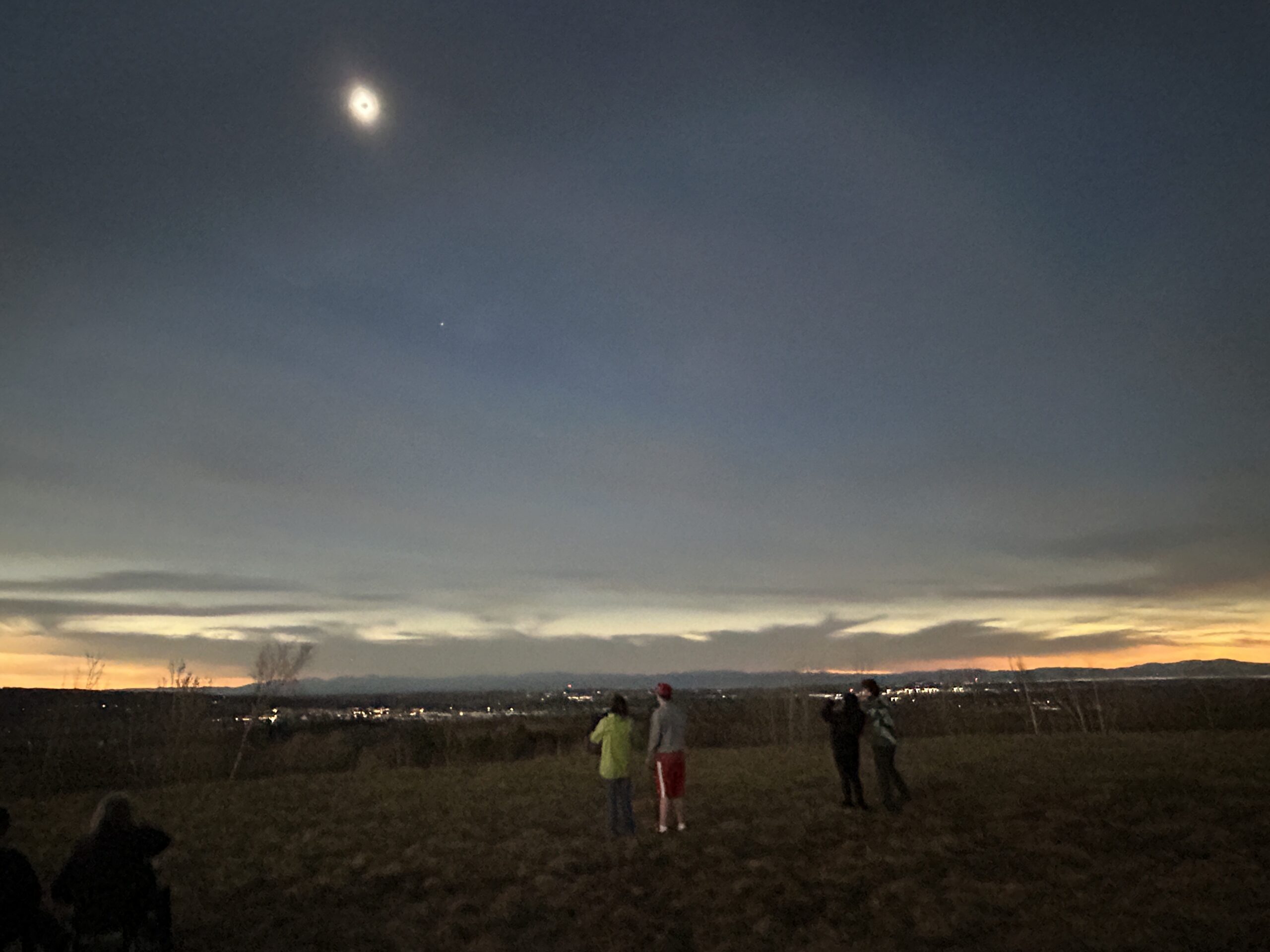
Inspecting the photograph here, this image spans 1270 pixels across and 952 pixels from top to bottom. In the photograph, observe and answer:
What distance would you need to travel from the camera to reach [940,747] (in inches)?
1077

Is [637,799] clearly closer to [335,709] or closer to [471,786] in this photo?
→ [471,786]

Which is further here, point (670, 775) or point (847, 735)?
point (847, 735)

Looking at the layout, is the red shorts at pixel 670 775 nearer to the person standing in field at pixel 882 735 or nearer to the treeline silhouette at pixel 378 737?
the person standing in field at pixel 882 735

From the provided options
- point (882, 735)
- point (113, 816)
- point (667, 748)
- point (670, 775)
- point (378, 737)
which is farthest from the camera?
point (378, 737)

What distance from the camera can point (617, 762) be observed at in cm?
1252

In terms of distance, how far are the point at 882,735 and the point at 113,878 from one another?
10.8m

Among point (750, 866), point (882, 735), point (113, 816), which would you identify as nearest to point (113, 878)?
point (113, 816)

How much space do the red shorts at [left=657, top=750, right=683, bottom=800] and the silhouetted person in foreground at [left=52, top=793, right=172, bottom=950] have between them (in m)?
7.21

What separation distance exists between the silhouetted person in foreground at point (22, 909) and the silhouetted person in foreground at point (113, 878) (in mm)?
146

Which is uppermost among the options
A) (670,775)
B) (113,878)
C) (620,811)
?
(670,775)

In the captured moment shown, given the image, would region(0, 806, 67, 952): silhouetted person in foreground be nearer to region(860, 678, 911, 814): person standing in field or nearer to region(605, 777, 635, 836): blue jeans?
region(605, 777, 635, 836): blue jeans

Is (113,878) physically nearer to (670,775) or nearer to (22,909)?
(22,909)

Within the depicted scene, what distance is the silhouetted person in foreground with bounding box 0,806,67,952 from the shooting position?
6.28 meters

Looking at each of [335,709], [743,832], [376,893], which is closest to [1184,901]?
[743,832]
